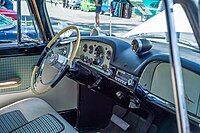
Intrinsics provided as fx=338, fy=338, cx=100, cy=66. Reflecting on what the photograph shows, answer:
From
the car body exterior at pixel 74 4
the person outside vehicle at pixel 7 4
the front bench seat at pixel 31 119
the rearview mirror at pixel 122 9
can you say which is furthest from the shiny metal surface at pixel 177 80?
the person outside vehicle at pixel 7 4

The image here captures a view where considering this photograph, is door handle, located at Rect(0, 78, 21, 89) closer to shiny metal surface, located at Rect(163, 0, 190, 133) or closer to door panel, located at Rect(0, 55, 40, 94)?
door panel, located at Rect(0, 55, 40, 94)

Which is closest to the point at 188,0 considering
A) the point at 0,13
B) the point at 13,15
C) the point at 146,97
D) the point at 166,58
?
the point at 166,58

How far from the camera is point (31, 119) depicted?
6.84 feet

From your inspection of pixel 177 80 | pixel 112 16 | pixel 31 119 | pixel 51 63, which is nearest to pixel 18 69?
pixel 51 63

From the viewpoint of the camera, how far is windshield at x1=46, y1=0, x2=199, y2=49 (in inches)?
71.0

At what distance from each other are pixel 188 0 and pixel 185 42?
3.08 feet

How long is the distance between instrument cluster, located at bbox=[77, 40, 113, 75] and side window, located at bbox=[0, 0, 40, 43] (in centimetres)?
46

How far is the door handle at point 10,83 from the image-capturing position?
7.62 ft

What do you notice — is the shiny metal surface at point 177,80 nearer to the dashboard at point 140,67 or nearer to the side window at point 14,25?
the dashboard at point 140,67

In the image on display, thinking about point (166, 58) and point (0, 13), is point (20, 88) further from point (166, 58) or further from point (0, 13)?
point (166, 58)

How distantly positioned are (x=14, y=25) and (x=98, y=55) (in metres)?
0.76

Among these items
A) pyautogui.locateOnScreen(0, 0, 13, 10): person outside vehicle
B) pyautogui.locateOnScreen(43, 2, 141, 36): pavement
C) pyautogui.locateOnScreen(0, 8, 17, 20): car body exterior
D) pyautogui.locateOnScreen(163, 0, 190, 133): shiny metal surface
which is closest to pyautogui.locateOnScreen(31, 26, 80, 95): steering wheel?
pyautogui.locateOnScreen(43, 2, 141, 36): pavement

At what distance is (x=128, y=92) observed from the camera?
1954mm

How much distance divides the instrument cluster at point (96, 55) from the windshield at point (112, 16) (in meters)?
0.19
